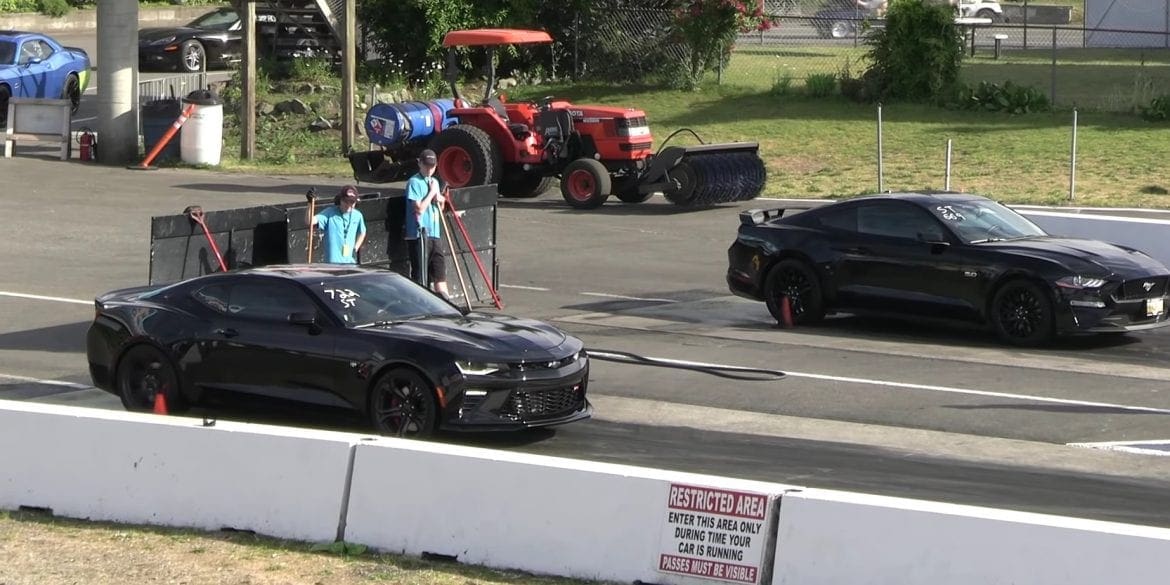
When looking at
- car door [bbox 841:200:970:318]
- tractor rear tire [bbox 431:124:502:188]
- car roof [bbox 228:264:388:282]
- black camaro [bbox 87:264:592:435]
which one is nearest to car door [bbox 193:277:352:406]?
black camaro [bbox 87:264:592:435]

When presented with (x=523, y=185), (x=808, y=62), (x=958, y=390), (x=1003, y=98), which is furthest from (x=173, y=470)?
(x=808, y=62)

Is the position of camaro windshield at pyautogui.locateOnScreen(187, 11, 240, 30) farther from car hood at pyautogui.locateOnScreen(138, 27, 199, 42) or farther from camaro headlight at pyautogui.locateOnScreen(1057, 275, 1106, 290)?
camaro headlight at pyautogui.locateOnScreen(1057, 275, 1106, 290)

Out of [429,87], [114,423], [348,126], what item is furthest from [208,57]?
[114,423]

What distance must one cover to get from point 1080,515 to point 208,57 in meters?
34.4

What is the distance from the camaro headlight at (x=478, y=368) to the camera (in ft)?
38.0

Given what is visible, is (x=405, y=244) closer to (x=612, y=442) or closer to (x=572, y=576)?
(x=612, y=442)

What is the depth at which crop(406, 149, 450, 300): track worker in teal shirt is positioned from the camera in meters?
16.8

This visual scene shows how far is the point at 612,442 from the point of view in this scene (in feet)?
39.6

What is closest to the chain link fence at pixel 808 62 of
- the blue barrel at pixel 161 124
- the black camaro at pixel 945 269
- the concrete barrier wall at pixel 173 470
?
the blue barrel at pixel 161 124

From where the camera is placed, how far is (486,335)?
1210cm

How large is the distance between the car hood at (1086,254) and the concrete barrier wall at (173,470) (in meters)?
8.65

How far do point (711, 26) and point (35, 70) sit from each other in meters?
13.6

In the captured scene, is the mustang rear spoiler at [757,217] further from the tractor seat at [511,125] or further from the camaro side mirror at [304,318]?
the tractor seat at [511,125]

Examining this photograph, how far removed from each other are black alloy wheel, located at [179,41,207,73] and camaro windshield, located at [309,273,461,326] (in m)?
29.0
